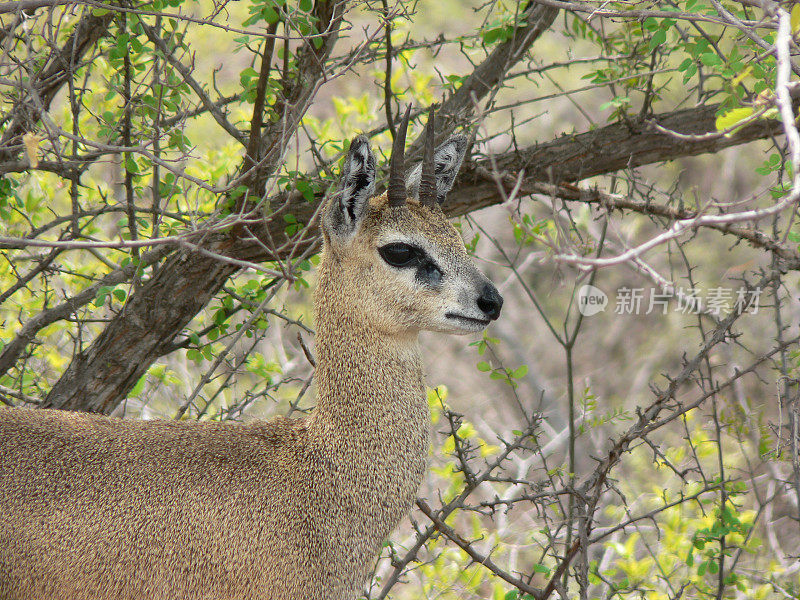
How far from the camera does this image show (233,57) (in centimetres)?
1652

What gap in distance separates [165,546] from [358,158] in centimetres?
196

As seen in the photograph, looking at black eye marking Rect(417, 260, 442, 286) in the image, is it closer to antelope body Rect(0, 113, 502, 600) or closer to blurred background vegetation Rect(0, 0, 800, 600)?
antelope body Rect(0, 113, 502, 600)

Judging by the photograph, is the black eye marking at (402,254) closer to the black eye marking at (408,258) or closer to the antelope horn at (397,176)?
the black eye marking at (408,258)

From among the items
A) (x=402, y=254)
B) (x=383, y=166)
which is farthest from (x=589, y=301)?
(x=402, y=254)

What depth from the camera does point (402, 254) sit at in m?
4.29

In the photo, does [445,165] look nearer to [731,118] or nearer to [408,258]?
[408,258]

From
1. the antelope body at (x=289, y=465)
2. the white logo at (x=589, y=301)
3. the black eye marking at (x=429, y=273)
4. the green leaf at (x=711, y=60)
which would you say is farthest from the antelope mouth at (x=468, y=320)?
the white logo at (x=589, y=301)

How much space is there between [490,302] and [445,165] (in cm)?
123

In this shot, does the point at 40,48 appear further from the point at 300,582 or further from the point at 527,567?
the point at 527,567

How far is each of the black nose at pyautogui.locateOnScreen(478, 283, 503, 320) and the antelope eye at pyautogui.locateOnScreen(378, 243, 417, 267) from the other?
394mm

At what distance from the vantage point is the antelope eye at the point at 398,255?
169 inches

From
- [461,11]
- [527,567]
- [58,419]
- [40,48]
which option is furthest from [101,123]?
[461,11]

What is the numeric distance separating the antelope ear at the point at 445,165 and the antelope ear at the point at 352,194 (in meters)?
0.64

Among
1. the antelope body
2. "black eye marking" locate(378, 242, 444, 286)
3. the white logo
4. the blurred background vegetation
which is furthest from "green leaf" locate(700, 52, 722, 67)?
the white logo
